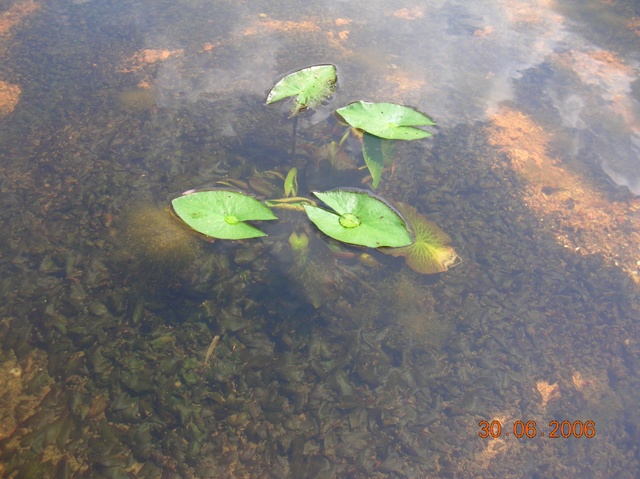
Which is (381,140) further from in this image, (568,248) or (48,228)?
(48,228)

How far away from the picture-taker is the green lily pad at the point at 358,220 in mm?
1835

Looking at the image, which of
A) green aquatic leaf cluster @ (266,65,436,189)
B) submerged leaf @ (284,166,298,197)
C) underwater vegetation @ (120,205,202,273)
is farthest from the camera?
green aquatic leaf cluster @ (266,65,436,189)

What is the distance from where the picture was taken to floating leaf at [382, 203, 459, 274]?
81.4 inches

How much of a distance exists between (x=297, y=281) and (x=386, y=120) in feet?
3.55

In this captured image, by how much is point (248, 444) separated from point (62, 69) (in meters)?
2.70

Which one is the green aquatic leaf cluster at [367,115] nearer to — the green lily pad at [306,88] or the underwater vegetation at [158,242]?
the green lily pad at [306,88]

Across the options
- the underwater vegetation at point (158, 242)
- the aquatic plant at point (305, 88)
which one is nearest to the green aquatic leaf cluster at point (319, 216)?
the underwater vegetation at point (158, 242)

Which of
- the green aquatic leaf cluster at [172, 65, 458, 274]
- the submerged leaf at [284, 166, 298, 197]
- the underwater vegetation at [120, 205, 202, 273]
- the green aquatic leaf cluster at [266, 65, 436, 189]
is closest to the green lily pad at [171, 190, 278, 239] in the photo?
the green aquatic leaf cluster at [172, 65, 458, 274]

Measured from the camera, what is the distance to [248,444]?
5.39 ft
